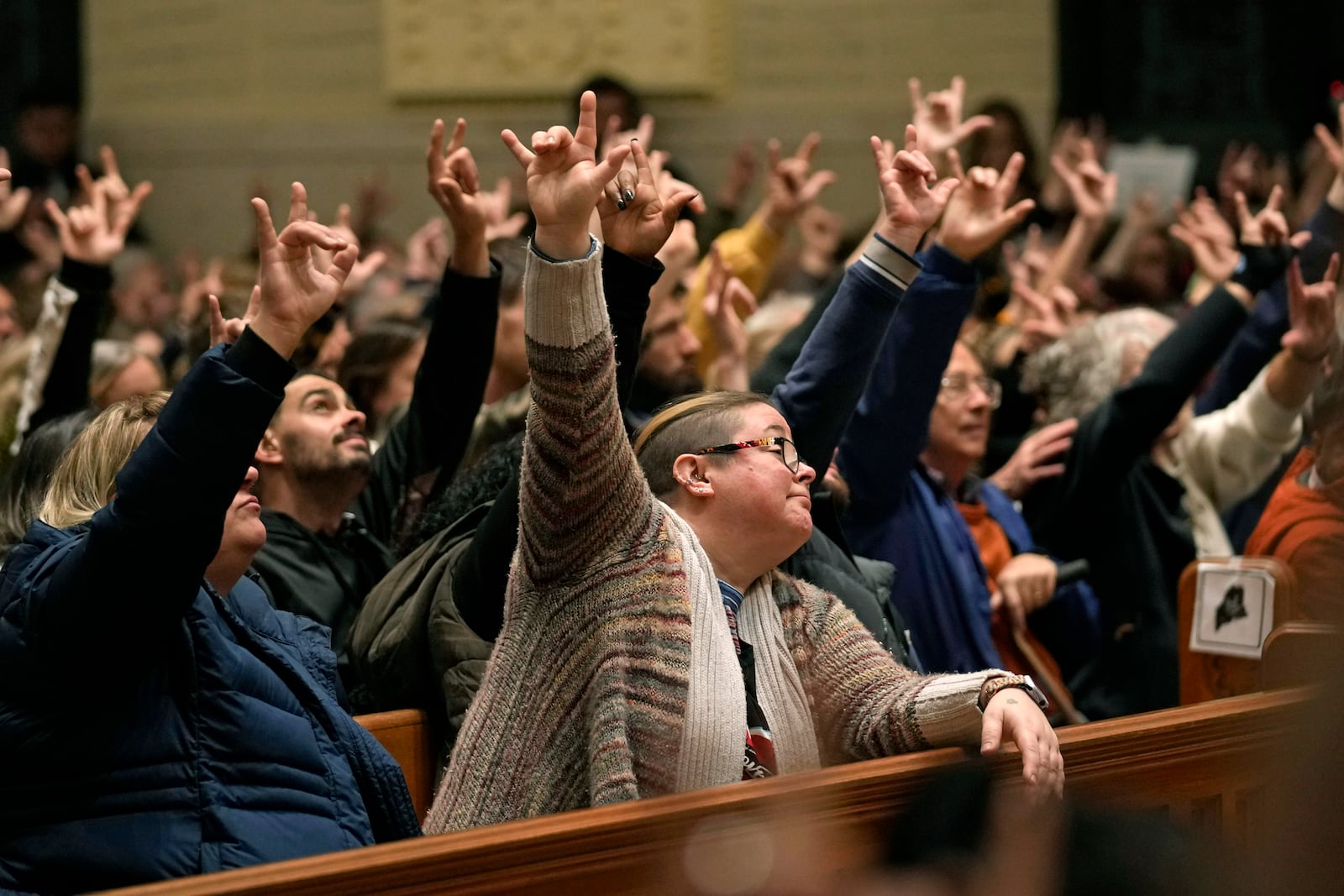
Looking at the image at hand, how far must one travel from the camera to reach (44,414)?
3645 mm

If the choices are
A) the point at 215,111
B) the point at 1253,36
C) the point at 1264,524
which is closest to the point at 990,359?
the point at 1264,524

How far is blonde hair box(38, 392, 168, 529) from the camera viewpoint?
6.98 feet

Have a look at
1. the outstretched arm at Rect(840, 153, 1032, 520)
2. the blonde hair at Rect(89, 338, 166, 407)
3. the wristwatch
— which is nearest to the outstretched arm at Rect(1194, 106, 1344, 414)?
the outstretched arm at Rect(840, 153, 1032, 520)

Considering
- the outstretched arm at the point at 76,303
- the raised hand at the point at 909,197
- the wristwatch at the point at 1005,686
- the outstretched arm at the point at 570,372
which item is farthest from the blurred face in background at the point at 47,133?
the wristwatch at the point at 1005,686

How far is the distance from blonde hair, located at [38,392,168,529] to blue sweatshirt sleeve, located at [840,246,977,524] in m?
1.39

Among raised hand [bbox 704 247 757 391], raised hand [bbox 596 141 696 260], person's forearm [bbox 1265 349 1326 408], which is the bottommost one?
person's forearm [bbox 1265 349 1326 408]

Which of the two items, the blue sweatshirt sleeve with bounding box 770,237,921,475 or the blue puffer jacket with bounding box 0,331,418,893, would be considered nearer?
the blue puffer jacket with bounding box 0,331,418,893

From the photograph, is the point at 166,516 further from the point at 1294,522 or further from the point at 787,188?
the point at 787,188

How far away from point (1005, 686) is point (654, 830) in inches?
23.7

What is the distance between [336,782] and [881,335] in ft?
3.95

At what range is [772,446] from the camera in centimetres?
237

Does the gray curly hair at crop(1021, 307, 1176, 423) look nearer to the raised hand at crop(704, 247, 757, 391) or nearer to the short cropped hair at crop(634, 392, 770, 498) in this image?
the raised hand at crop(704, 247, 757, 391)

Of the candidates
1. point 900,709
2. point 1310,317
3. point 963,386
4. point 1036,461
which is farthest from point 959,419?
point 900,709

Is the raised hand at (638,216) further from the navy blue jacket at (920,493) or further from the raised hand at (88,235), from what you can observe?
the raised hand at (88,235)
